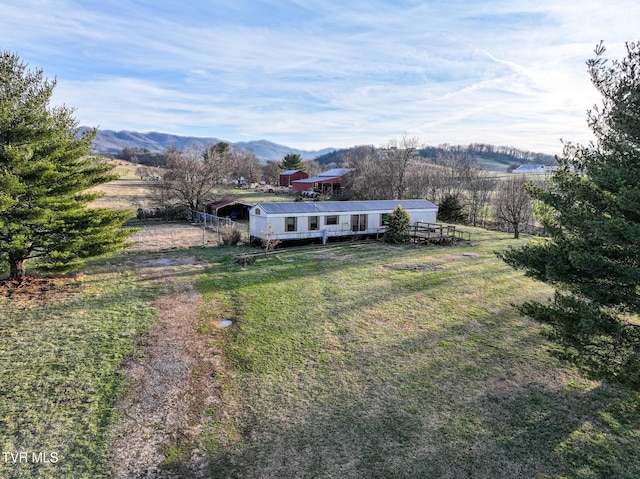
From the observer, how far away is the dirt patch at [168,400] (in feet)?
18.6

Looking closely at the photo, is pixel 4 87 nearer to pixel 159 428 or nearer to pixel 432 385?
pixel 159 428

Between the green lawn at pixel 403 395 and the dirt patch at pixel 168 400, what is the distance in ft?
1.20

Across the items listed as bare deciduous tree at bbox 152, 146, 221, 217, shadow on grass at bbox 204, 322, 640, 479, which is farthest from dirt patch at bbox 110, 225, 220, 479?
bare deciduous tree at bbox 152, 146, 221, 217

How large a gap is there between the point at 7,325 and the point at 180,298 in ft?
15.7

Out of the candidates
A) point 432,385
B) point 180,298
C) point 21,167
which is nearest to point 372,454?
point 432,385

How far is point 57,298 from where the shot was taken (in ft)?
41.3

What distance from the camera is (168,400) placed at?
285 inches

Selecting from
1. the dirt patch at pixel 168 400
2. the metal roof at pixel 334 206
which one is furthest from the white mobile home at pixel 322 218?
the dirt patch at pixel 168 400

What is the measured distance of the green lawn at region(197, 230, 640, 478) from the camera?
5.87 meters

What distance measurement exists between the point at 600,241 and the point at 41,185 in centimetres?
1632

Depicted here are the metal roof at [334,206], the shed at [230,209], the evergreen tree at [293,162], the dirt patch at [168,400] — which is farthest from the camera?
the evergreen tree at [293,162]

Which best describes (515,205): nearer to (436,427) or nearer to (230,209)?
(230,209)

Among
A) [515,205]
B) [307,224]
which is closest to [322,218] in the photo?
[307,224]

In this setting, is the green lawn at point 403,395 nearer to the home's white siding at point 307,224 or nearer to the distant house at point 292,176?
the home's white siding at point 307,224
